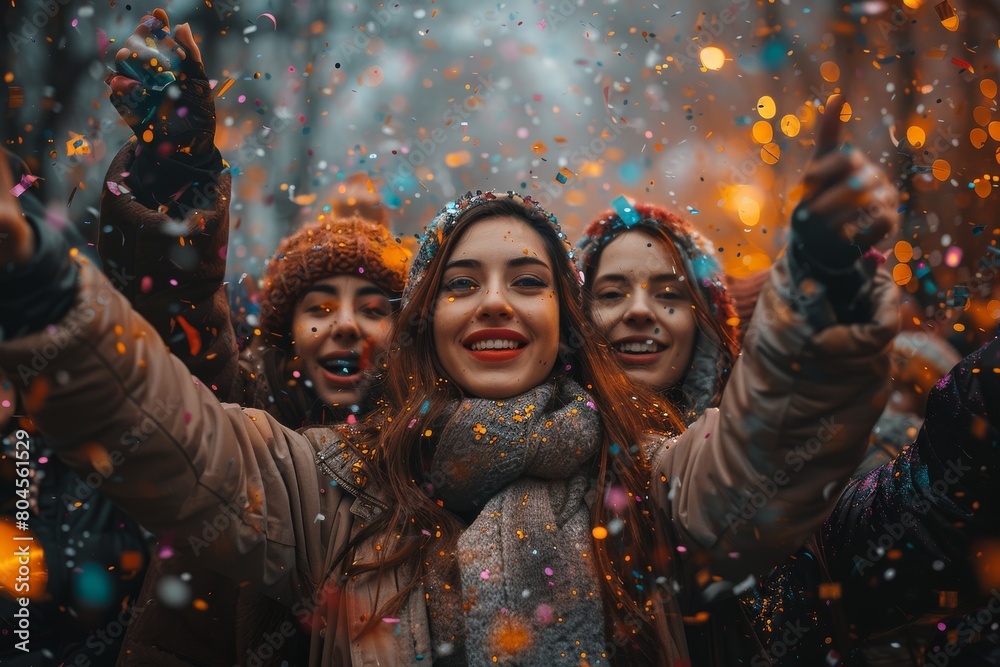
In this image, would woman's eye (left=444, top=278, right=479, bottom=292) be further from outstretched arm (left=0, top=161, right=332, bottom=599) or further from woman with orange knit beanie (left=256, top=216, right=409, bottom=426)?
outstretched arm (left=0, top=161, right=332, bottom=599)

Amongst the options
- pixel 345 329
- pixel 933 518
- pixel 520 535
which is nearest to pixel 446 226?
pixel 345 329

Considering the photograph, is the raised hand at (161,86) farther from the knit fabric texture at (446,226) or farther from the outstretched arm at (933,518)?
the outstretched arm at (933,518)

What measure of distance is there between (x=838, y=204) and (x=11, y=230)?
164 cm

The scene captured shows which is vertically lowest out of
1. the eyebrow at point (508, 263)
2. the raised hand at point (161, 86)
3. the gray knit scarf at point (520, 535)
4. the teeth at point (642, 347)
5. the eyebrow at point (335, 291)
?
the gray knit scarf at point (520, 535)

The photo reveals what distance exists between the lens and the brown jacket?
1820mm

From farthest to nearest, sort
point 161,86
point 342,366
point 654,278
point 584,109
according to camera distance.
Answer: point 584,109 → point 654,278 → point 342,366 → point 161,86

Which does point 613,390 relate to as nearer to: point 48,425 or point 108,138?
point 48,425

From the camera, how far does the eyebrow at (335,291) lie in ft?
11.5

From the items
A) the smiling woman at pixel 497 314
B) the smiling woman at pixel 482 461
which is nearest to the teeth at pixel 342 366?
the smiling woman at pixel 482 461

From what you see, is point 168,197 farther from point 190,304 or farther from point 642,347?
point 642,347

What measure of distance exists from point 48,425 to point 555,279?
1648mm

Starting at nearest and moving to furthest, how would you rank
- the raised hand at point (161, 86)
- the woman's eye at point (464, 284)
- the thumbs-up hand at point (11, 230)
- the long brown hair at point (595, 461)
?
the thumbs-up hand at point (11, 230) → the long brown hair at point (595, 461) → the raised hand at point (161, 86) → the woman's eye at point (464, 284)

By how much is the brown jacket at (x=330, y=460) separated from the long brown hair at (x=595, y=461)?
0.06m

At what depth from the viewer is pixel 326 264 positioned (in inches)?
138
